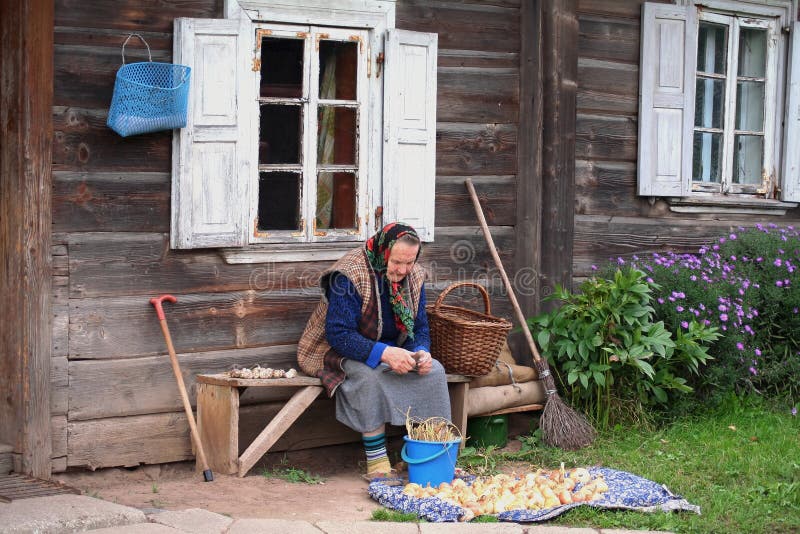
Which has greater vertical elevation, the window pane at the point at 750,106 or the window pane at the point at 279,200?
the window pane at the point at 750,106

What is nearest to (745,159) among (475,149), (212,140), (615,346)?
(615,346)

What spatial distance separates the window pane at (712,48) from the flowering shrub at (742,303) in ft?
4.12

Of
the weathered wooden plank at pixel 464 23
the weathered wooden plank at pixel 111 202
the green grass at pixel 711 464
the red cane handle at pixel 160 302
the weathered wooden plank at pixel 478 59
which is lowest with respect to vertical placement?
the green grass at pixel 711 464

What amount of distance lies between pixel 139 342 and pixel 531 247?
271 centimetres

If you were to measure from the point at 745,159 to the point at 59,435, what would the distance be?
5431 millimetres

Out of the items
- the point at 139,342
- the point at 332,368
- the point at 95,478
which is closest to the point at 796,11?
the point at 332,368

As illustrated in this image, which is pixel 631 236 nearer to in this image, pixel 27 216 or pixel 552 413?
pixel 552 413

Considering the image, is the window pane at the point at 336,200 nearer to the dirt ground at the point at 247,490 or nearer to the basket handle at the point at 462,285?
the basket handle at the point at 462,285

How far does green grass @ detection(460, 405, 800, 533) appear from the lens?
16.8 ft

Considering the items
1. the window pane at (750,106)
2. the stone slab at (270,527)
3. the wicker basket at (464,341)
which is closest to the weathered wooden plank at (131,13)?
the wicker basket at (464,341)

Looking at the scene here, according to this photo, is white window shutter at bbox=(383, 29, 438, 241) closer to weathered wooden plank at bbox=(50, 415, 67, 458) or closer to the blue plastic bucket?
the blue plastic bucket

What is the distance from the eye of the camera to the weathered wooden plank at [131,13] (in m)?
5.60

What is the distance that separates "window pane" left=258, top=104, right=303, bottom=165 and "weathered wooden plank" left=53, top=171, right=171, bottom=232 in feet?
2.05

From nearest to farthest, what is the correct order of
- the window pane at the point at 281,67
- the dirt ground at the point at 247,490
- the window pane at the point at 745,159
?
the dirt ground at the point at 247,490 → the window pane at the point at 281,67 → the window pane at the point at 745,159
